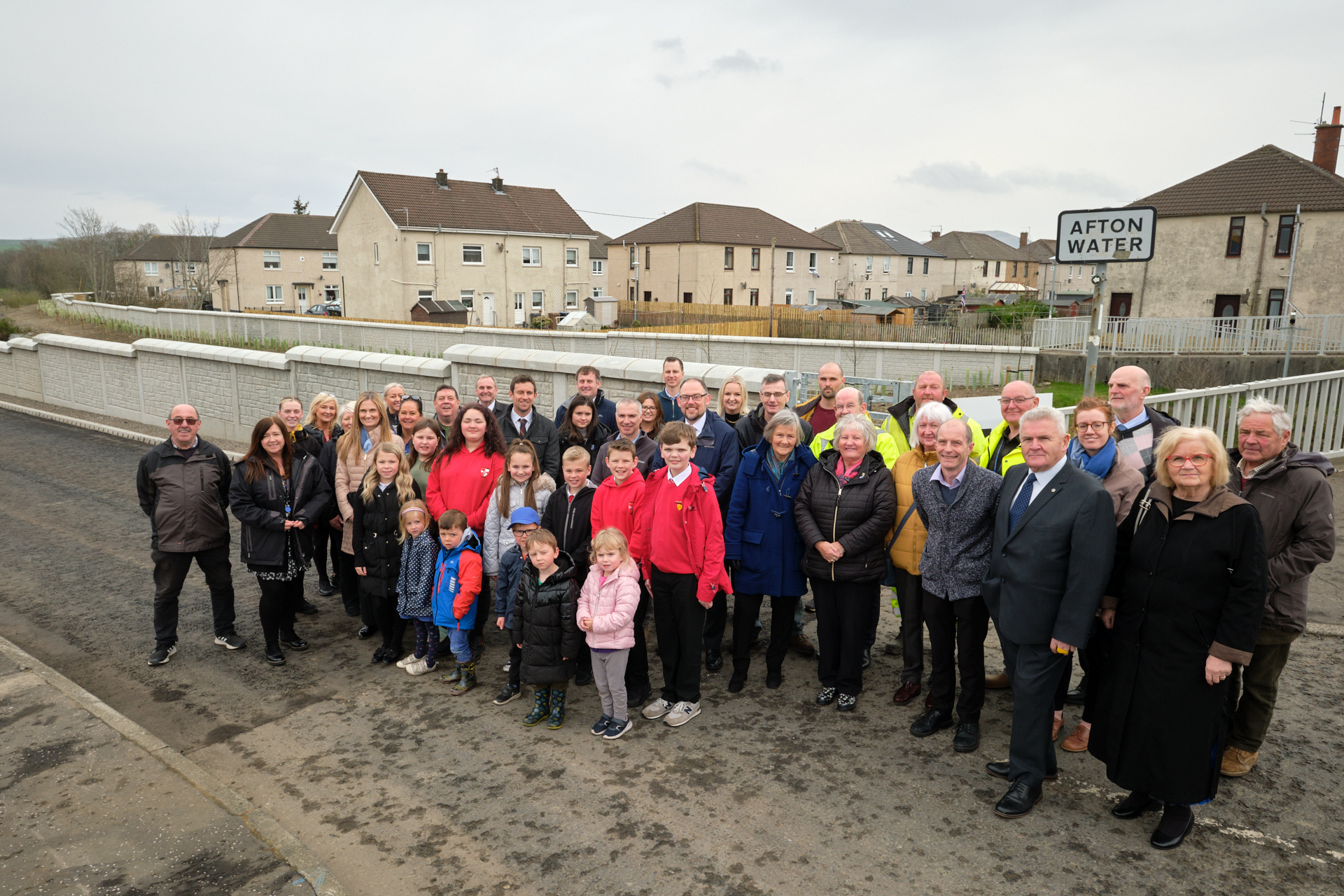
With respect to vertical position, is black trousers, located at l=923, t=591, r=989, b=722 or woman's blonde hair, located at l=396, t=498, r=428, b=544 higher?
woman's blonde hair, located at l=396, t=498, r=428, b=544

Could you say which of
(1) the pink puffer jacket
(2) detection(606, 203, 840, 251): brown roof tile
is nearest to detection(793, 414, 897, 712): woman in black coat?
(1) the pink puffer jacket

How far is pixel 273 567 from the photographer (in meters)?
6.29

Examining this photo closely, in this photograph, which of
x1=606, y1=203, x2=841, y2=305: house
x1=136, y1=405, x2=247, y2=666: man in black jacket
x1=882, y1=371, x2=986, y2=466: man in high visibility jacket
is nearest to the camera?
x1=882, y1=371, x2=986, y2=466: man in high visibility jacket

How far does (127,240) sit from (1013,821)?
88.0 m

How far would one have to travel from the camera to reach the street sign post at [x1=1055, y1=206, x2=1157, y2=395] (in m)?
6.63

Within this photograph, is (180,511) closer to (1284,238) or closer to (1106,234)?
(1106,234)

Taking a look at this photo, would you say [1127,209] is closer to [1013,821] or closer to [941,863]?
[1013,821]

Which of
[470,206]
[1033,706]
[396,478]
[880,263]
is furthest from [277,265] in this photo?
[1033,706]

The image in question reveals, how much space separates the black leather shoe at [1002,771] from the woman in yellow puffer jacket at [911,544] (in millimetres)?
891

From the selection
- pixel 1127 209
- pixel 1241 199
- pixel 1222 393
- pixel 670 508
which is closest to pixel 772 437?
pixel 670 508

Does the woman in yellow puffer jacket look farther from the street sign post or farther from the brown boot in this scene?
the street sign post

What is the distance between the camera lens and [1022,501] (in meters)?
4.29

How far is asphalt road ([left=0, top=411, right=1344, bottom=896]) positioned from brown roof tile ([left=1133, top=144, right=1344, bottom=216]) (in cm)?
3348

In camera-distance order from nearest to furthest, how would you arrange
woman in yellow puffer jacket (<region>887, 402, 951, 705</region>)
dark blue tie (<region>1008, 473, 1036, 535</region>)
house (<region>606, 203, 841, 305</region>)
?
dark blue tie (<region>1008, 473, 1036, 535</region>), woman in yellow puffer jacket (<region>887, 402, 951, 705</region>), house (<region>606, 203, 841, 305</region>)
